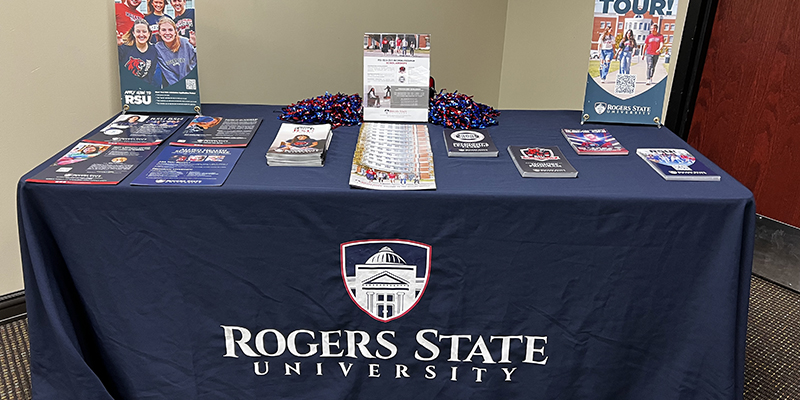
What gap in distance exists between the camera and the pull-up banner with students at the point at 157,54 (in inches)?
58.6

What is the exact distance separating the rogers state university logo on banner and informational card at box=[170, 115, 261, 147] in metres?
0.44

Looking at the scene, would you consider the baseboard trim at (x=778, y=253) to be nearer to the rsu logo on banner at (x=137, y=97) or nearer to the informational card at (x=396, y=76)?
the informational card at (x=396, y=76)

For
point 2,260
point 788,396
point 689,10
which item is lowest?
point 788,396

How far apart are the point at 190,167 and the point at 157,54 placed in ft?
1.43

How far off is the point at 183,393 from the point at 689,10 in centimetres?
223

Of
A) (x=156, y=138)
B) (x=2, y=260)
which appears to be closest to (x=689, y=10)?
(x=156, y=138)

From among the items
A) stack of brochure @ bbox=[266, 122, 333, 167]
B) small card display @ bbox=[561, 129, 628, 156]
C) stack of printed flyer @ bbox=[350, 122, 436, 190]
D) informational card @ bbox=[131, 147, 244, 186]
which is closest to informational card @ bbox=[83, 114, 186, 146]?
informational card @ bbox=[131, 147, 244, 186]

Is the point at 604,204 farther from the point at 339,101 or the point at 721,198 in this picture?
the point at 339,101

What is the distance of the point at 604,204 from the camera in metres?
1.18

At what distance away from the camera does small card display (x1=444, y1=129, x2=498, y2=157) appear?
1382mm

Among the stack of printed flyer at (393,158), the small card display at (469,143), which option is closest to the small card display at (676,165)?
the small card display at (469,143)

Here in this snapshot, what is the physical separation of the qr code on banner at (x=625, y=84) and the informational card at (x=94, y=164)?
48.5 inches

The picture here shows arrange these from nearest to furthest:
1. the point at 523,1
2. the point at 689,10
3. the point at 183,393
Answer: the point at 183,393 < the point at 689,10 < the point at 523,1

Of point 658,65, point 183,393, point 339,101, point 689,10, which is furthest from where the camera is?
point 689,10
